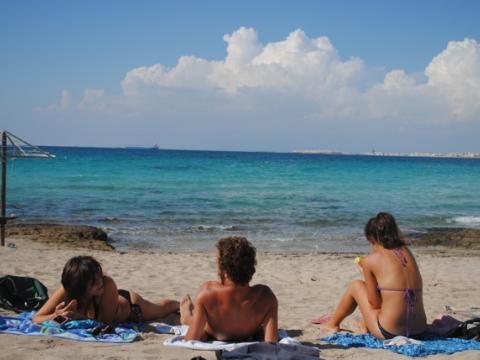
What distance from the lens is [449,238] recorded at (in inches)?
594

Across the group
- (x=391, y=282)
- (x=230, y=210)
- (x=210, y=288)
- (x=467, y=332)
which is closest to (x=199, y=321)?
(x=210, y=288)

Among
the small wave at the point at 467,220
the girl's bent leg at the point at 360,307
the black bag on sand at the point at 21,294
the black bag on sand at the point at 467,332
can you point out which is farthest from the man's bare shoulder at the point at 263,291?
the small wave at the point at 467,220

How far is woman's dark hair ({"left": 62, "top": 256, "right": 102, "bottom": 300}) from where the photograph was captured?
4645mm

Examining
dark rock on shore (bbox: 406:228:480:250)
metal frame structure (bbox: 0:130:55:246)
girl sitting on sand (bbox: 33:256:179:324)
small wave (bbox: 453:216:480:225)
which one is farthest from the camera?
small wave (bbox: 453:216:480:225)

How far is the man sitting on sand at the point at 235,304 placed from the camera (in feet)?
13.5

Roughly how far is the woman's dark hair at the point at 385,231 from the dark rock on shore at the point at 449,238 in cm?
1004

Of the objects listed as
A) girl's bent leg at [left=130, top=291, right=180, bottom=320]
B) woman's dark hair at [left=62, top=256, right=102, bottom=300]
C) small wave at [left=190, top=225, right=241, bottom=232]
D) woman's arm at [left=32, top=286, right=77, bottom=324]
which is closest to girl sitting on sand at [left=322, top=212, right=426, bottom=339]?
girl's bent leg at [left=130, top=291, right=180, bottom=320]

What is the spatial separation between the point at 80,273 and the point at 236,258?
4.79 ft

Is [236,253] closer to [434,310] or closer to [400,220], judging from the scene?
[434,310]

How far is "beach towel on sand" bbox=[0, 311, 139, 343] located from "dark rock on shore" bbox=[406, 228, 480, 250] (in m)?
11.2

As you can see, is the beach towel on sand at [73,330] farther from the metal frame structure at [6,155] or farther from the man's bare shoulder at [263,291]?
the metal frame structure at [6,155]

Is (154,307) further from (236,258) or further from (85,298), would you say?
(236,258)

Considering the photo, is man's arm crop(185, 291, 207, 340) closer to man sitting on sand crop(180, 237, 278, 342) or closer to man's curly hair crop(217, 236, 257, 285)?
man sitting on sand crop(180, 237, 278, 342)

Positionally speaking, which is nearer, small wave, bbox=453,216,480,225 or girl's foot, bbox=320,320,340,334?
girl's foot, bbox=320,320,340,334
